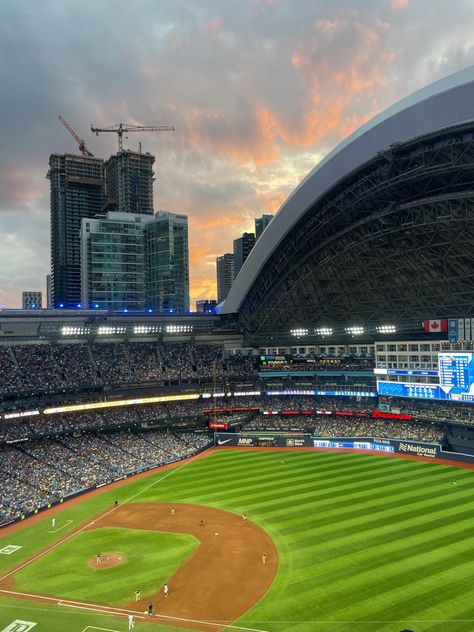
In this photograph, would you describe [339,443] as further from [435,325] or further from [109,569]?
[109,569]

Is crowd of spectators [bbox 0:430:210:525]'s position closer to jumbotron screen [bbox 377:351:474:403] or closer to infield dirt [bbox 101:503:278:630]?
infield dirt [bbox 101:503:278:630]

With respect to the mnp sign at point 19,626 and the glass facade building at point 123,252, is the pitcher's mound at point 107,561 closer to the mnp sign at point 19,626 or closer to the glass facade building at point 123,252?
the mnp sign at point 19,626

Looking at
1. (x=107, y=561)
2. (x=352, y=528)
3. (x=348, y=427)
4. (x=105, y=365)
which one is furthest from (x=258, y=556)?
(x=105, y=365)

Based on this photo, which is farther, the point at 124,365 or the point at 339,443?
the point at 124,365

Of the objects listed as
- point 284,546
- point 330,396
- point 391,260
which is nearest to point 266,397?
point 330,396

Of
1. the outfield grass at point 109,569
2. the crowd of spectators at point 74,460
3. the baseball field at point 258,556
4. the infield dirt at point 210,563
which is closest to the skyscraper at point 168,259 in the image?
the crowd of spectators at point 74,460

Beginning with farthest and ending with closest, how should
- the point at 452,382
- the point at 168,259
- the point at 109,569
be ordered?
the point at 168,259
the point at 452,382
the point at 109,569
